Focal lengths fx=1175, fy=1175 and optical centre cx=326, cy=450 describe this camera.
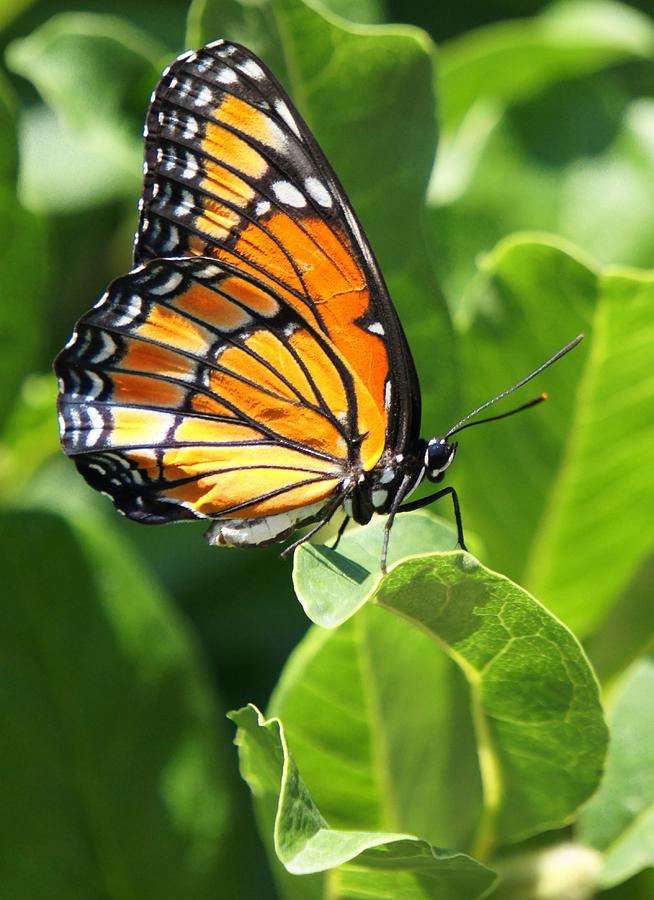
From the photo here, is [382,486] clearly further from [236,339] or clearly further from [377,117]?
[377,117]

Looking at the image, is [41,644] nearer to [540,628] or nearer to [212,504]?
[212,504]

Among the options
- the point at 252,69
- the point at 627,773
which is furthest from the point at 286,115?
the point at 627,773

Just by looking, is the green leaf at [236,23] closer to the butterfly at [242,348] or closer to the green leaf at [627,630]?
the butterfly at [242,348]

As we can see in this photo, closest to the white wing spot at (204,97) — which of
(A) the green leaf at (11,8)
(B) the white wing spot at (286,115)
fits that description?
(B) the white wing spot at (286,115)

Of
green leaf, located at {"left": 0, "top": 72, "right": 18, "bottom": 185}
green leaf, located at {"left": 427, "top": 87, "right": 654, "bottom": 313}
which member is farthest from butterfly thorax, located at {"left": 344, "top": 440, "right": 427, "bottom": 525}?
green leaf, located at {"left": 0, "top": 72, "right": 18, "bottom": 185}

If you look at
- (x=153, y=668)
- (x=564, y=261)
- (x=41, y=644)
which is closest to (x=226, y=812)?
(x=153, y=668)

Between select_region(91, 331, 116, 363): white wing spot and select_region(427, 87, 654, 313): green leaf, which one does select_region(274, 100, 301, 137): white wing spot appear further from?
select_region(91, 331, 116, 363): white wing spot

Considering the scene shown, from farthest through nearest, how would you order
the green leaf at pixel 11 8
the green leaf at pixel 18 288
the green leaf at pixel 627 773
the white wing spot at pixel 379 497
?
the green leaf at pixel 11 8
the white wing spot at pixel 379 497
the green leaf at pixel 18 288
the green leaf at pixel 627 773
